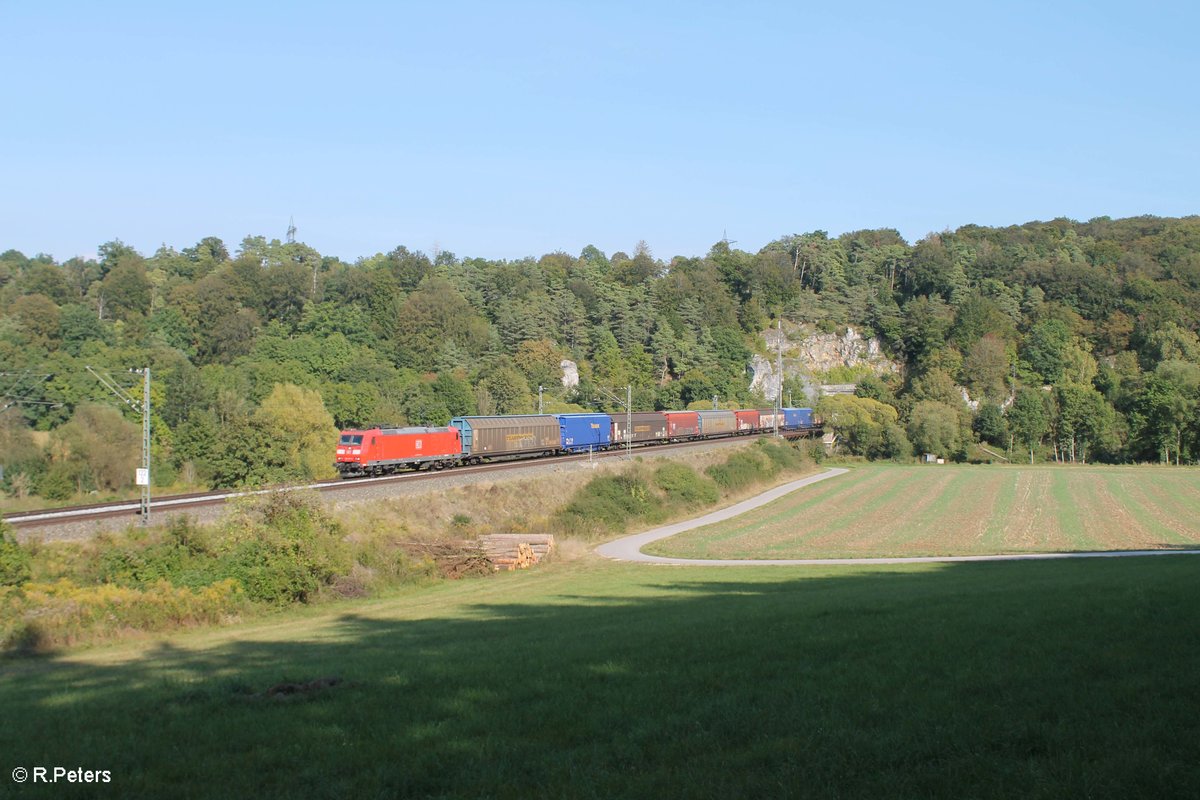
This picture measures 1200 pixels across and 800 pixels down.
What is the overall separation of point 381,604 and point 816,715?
19.4 m

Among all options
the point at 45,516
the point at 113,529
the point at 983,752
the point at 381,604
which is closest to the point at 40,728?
the point at 983,752

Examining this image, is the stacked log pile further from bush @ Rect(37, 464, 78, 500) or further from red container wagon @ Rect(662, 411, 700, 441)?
red container wagon @ Rect(662, 411, 700, 441)

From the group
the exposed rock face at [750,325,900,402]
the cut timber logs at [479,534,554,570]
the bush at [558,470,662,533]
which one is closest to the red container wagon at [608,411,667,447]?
the bush at [558,470,662,533]

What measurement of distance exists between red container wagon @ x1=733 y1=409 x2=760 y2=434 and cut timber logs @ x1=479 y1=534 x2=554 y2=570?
64.6m

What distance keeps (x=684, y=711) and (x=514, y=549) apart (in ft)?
87.1

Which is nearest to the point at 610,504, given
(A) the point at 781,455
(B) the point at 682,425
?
(B) the point at 682,425

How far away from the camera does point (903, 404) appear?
128 metres

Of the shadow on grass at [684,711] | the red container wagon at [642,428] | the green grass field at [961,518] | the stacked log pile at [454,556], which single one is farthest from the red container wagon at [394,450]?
the shadow on grass at [684,711]

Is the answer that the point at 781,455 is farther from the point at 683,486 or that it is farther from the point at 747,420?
the point at 683,486

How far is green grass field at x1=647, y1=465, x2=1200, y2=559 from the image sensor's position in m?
42.5

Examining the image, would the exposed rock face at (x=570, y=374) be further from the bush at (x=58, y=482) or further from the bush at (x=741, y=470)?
the bush at (x=58, y=482)

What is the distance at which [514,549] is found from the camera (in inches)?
1385

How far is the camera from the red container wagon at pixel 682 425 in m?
84.7

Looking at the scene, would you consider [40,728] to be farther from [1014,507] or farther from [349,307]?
[349,307]
